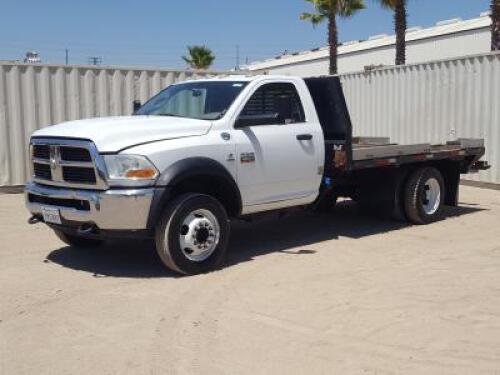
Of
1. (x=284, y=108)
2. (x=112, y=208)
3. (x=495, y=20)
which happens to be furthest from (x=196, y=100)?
(x=495, y=20)

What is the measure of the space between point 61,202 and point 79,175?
14.8 inches

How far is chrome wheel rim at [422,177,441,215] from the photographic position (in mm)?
9352

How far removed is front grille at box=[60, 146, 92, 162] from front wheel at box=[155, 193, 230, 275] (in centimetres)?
89

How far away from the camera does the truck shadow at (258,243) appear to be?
6.91 m

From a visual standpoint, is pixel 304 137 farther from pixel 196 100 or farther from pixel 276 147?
pixel 196 100

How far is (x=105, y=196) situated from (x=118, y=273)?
1.03m

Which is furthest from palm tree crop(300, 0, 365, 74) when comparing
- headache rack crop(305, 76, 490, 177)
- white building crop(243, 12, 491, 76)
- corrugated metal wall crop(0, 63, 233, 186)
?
headache rack crop(305, 76, 490, 177)

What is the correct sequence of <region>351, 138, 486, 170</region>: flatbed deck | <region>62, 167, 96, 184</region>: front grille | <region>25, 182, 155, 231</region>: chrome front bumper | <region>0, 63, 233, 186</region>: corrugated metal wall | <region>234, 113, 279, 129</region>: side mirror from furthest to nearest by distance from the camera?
A: <region>0, 63, 233, 186</region>: corrugated metal wall, <region>351, 138, 486, 170</region>: flatbed deck, <region>234, 113, 279, 129</region>: side mirror, <region>62, 167, 96, 184</region>: front grille, <region>25, 182, 155, 231</region>: chrome front bumper

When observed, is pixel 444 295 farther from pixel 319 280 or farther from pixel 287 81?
pixel 287 81

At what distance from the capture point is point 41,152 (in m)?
6.64

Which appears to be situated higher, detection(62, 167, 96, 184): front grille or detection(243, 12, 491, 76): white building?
detection(243, 12, 491, 76): white building

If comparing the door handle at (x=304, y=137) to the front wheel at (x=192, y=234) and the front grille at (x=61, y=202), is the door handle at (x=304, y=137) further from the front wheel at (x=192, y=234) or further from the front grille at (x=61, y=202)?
the front grille at (x=61, y=202)

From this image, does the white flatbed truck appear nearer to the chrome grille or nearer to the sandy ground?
the chrome grille

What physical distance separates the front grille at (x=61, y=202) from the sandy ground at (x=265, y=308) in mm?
718
